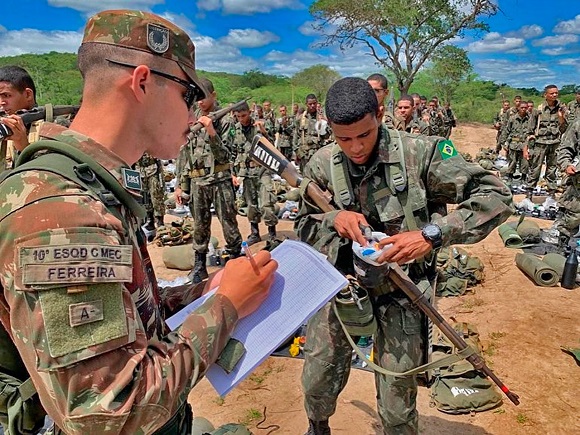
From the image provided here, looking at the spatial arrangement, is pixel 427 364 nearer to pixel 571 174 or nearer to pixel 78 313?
pixel 78 313

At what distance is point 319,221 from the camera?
2719 mm

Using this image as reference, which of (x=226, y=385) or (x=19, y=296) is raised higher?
(x=19, y=296)

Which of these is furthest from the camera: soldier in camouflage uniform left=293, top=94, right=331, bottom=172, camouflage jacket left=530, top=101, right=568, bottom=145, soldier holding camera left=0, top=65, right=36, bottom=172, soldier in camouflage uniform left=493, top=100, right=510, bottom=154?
soldier in camouflage uniform left=493, top=100, right=510, bottom=154

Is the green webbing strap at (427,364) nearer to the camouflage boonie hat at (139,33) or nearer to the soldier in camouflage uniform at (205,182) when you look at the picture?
the camouflage boonie hat at (139,33)

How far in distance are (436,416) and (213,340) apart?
2.96 meters

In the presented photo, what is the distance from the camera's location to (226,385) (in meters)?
1.28

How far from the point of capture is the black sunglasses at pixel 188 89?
4.02ft

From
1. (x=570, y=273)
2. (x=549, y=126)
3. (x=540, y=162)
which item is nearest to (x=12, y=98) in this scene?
(x=570, y=273)

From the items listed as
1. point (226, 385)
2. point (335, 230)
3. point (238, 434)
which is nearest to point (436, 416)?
point (238, 434)

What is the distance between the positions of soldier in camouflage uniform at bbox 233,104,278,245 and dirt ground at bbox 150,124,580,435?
11.3 ft

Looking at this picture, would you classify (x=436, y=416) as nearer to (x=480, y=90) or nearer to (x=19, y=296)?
(x=19, y=296)

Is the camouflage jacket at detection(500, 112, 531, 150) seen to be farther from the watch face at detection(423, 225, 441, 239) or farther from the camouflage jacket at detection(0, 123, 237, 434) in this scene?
the camouflage jacket at detection(0, 123, 237, 434)

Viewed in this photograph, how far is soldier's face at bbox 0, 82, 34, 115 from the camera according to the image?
4.00 meters

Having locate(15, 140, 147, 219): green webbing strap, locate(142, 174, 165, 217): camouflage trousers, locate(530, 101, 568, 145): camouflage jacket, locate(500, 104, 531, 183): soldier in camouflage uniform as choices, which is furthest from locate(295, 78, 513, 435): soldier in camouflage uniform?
locate(500, 104, 531, 183): soldier in camouflage uniform
